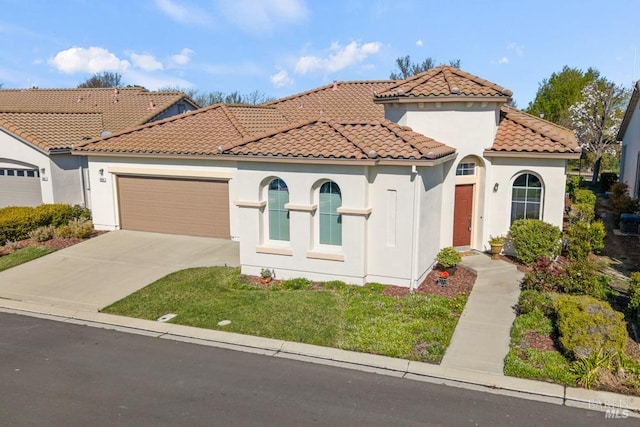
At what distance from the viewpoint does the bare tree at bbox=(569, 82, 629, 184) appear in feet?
136

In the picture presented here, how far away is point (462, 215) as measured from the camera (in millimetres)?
15859

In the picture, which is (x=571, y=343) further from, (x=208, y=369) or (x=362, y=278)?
(x=208, y=369)

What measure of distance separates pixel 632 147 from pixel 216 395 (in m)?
26.1

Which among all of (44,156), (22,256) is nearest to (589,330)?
(22,256)

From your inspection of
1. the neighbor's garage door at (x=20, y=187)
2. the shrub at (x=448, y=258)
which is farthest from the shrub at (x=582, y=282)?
the neighbor's garage door at (x=20, y=187)

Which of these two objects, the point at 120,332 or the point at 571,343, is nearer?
the point at 571,343

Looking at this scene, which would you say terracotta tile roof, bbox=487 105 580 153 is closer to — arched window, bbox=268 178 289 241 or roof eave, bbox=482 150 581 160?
roof eave, bbox=482 150 581 160

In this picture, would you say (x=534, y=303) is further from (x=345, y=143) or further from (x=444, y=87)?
(x=444, y=87)

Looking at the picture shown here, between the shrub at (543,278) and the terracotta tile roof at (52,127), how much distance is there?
1640cm

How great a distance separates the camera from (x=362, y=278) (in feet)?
43.1

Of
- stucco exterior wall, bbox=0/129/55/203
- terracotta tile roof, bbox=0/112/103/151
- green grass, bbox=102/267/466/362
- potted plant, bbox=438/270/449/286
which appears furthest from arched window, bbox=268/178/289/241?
stucco exterior wall, bbox=0/129/55/203

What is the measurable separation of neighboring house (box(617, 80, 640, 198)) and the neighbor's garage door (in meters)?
24.3

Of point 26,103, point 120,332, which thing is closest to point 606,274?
point 120,332

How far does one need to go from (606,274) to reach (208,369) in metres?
10.6
